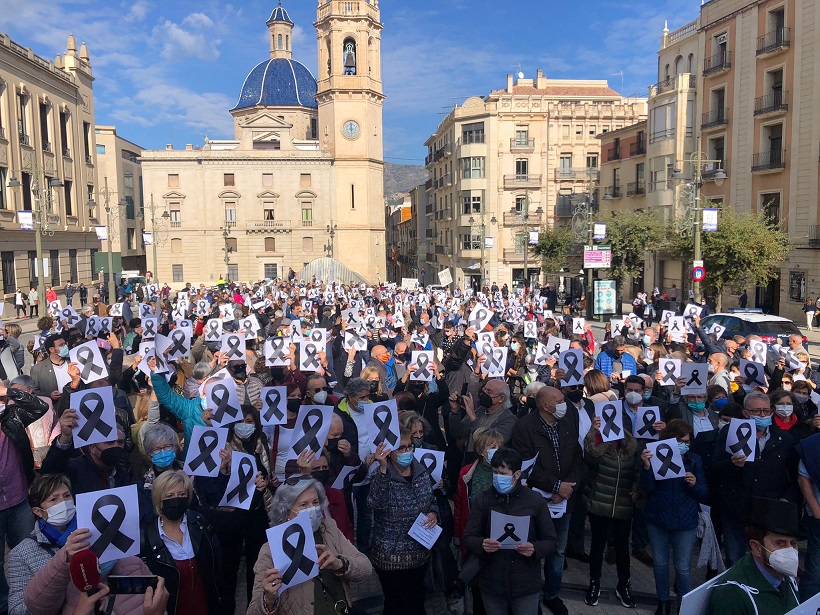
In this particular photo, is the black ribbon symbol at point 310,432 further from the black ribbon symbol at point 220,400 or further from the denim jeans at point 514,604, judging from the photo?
the denim jeans at point 514,604

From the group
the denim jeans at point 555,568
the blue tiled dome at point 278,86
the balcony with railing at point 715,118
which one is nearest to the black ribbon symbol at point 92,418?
the denim jeans at point 555,568

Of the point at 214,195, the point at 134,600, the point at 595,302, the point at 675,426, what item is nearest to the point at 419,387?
the point at 675,426

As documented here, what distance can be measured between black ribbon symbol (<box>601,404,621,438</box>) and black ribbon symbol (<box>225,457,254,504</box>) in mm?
2980

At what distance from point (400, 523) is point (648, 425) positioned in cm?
276

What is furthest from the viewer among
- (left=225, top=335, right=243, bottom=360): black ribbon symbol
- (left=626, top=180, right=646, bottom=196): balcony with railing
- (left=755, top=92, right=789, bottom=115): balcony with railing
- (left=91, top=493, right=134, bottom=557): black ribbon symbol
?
(left=626, top=180, right=646, bottom=196): balcony with railing

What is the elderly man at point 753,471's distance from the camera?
17.9ft

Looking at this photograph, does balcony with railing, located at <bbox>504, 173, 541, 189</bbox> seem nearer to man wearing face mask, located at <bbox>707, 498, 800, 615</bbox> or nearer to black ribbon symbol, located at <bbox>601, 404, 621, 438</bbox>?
black ribbon symbol, located at <bbox>601, 404, 621, 438</bbox>

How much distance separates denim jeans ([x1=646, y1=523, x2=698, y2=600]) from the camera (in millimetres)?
5402

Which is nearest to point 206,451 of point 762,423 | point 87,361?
point 87,361

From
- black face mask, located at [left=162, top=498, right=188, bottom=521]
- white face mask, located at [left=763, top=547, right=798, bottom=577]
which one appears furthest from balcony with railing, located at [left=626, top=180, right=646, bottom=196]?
black face mask, located at [left=162, top=498, right=188, bottom=521]

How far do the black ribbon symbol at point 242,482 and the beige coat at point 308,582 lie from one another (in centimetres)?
111

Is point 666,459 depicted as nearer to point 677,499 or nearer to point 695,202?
point 677,499

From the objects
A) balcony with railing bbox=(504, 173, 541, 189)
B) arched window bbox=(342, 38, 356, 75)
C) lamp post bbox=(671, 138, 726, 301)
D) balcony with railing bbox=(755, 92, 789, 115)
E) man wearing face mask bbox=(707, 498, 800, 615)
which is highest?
arched window bbox=(342, 38, 356, 75)

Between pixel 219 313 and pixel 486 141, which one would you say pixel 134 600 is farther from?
pixel 486 141
